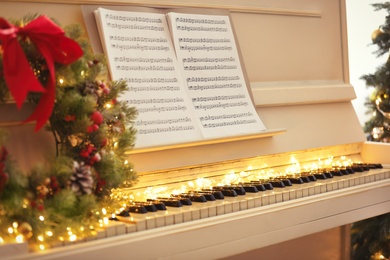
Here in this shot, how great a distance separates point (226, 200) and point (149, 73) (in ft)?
1.86

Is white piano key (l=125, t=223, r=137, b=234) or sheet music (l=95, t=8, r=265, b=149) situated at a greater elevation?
sheet music (l=95, t=8, r=265, b=149)

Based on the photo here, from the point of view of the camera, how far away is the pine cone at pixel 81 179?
64.9 inches

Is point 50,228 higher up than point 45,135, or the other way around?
point 45,135

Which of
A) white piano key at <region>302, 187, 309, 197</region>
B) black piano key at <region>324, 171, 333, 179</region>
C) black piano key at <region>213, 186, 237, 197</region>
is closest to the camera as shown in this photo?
black piano key at <region>213, 186, 237, 197</region>

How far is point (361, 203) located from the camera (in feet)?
7.97

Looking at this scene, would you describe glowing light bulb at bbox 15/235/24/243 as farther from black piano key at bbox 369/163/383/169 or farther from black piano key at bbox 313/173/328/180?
black piano key at bbox 369/163/383/169

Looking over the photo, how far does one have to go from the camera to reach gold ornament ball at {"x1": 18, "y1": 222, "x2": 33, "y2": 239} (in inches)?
60.9

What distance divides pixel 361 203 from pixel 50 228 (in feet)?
4.43

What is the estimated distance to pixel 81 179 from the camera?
1659 millimetres

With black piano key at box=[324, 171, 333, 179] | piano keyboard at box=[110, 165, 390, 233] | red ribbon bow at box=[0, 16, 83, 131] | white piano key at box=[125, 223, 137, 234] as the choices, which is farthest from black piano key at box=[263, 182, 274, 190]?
red ribbon bow at box=[0, 16, 83, 131]

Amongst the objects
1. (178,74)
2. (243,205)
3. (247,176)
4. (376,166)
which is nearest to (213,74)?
A: (178,74)

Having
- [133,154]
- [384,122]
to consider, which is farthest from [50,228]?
[384,122]

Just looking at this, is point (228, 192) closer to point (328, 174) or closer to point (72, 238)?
point (328, 174)

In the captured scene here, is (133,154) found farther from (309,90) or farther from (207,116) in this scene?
(309,90)
